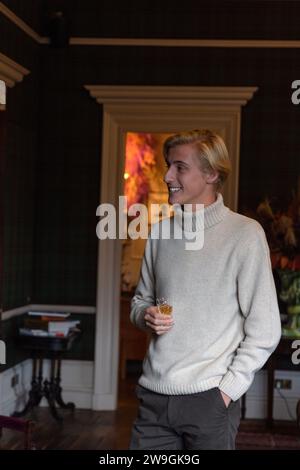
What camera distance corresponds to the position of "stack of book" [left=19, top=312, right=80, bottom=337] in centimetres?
614

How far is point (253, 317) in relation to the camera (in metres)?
2.27

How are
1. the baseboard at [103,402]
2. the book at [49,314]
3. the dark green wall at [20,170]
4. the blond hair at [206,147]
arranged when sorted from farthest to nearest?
1. the baseboard at [103,402]
2. the book at [49,314]
3. the dark green wall at [20,170]
4. the blond hair at [206,147]

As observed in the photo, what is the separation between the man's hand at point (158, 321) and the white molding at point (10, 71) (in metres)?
3.64

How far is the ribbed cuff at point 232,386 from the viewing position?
222cm

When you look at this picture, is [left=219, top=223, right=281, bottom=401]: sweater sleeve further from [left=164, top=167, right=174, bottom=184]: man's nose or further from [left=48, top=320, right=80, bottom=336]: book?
[left=48, top=320, right=80, bottom=336]: book

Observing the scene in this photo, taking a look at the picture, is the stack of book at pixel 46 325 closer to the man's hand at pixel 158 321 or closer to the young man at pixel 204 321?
the young man at pixel 204 321

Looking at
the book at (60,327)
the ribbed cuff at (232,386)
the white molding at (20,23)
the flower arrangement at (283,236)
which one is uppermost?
the white molding at (20,23)

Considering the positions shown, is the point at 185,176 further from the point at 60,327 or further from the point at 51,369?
the point at 51,369

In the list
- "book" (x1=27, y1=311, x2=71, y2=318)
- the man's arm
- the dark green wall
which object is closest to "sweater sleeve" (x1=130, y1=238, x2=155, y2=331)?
the man's arm

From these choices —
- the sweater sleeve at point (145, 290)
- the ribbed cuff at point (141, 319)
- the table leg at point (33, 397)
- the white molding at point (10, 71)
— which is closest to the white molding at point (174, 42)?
the white molding at point (10, 71)

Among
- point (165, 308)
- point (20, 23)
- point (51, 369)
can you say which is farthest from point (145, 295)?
point (20, 23)

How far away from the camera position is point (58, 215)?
6.70 meters
